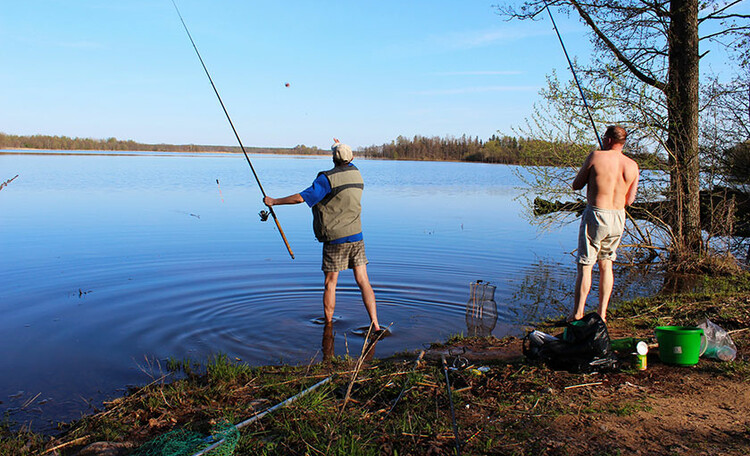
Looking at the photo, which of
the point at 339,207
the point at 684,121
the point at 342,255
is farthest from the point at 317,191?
the point at 684,121

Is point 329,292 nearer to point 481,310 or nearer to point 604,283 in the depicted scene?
point 481,310

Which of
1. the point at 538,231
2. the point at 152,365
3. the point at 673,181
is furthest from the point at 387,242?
the point at 152,365

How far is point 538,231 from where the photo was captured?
53.7 ft

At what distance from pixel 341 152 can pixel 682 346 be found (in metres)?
3.66

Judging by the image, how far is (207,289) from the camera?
880 centimetres

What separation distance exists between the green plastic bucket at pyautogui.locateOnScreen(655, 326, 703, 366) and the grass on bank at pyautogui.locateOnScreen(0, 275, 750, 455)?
0.41 ft

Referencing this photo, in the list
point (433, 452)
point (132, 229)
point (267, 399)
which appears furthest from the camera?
point (132, 229)

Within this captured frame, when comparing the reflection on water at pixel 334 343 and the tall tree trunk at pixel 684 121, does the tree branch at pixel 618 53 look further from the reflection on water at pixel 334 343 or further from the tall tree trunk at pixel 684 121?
the reflection on water at pixel 334 343

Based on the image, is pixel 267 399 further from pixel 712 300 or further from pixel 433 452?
pixel 712 300

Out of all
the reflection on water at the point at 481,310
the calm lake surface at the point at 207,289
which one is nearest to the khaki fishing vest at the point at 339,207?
the calm lake surface at the point at 207,289

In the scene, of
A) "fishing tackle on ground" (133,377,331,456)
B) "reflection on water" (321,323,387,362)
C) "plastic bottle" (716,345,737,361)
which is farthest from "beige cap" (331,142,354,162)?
"plastic bottle" (716,345,737,361)

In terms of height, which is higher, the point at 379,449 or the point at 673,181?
the point at 673,181

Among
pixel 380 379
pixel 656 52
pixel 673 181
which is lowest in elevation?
pixel 380 379

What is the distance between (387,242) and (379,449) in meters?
10.6
